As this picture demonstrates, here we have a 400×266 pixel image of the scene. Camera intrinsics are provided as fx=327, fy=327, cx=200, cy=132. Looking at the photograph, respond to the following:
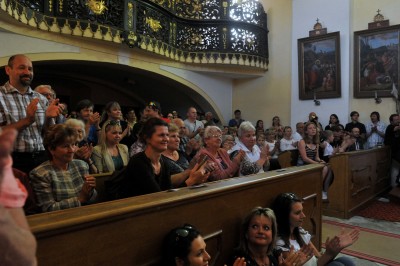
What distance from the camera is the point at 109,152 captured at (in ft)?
9.68

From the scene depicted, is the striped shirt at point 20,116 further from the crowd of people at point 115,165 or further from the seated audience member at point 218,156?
the seated audience member at point 218,156

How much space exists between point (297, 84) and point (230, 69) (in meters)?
1.83

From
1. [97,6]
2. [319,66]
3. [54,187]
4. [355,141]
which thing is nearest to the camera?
[54,187]

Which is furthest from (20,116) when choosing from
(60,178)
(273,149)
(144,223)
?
(273,149)

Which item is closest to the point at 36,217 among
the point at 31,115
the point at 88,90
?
the point at 31,115

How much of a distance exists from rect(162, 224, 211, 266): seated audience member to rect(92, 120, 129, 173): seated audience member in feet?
4.94

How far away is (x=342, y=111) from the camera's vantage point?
787 cm

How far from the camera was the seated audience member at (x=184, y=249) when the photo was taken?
142cm

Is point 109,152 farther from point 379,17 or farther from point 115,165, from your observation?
point 379,17

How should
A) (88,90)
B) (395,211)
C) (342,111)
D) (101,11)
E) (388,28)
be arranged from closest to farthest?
(395,211)
(101,11)
(388,28)
(342,111)
(88,90)

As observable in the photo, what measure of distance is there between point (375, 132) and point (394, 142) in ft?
1.45

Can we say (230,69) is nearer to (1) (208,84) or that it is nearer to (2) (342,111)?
(1) (208,84)

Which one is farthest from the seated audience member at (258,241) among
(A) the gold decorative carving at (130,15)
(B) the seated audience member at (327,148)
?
(A) the gold decorative carving at (130,15)

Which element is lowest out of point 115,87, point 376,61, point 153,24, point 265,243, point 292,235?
point 292,235
